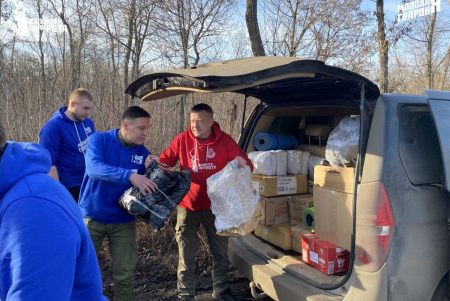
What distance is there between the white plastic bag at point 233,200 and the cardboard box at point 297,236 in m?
0.38

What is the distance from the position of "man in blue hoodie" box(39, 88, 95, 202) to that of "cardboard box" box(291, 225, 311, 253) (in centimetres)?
224

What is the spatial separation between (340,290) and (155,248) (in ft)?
9.16

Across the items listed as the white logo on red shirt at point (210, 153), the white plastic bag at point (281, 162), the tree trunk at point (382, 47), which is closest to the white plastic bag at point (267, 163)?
the white plastic bag at point (281, 162)

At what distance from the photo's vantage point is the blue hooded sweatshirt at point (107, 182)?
3191 millimetres

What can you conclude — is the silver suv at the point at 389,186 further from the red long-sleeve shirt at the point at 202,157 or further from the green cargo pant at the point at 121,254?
the green cargo pant at the point at 121,254

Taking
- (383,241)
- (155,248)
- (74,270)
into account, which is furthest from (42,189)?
(155,248)

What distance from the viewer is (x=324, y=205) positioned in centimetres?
305

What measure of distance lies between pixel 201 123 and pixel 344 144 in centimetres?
127

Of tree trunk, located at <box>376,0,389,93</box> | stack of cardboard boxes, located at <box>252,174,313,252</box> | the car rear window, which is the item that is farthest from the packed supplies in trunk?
tree trunk, located at <box>376,0,389,93</box>

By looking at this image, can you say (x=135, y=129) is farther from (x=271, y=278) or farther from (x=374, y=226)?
(x=374, y=226)

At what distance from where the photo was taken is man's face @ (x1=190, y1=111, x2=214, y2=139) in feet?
11.7

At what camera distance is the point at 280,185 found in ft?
12.5

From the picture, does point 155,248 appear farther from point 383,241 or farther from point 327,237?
point 383,241

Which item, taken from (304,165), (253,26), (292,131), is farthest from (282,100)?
(253,26)
